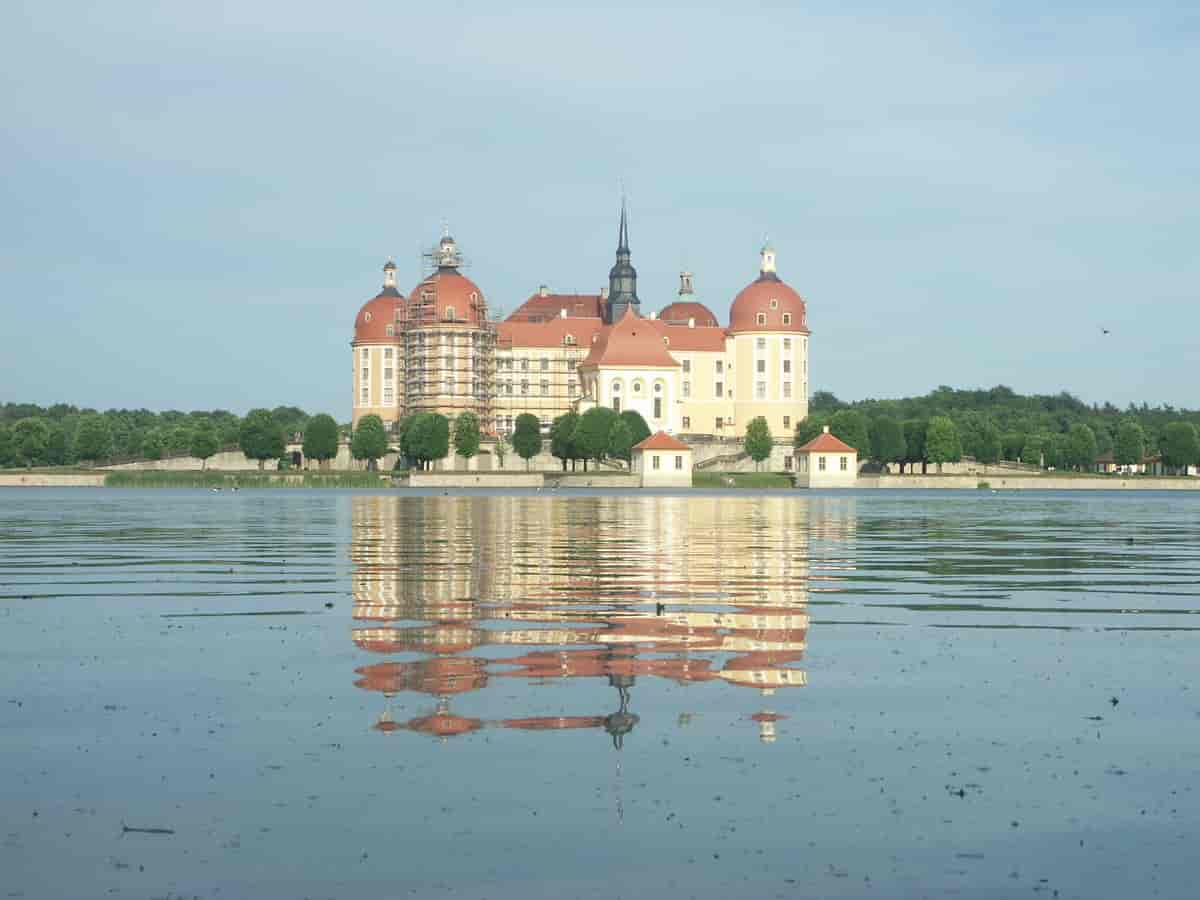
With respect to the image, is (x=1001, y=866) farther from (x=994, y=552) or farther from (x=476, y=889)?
(x=994, y=552)

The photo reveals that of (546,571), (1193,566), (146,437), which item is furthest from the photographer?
(146,437)

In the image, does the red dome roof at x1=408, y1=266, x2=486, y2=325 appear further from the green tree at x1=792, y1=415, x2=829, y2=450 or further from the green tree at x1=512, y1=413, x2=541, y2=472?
the green tree at x1=792, y1=415, x2=829, y2=450

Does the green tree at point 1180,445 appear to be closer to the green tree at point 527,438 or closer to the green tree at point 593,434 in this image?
the green tree at point 593,434

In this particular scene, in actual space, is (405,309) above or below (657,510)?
above

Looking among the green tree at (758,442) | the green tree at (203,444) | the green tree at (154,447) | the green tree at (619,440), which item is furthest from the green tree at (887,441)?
the green tree at (154,447)

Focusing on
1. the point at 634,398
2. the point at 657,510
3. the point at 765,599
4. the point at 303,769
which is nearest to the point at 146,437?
the point at 634,398

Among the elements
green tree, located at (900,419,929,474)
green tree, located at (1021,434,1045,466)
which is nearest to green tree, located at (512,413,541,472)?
green tree, located at (900,419,929,474)

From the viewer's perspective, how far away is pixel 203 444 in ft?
430

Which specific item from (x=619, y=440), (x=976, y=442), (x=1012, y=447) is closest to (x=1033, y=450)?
(x=1012, y=447)

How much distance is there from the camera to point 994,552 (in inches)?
1358

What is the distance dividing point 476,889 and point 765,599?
45.3 ft

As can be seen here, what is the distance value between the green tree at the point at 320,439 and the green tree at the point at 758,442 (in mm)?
36074

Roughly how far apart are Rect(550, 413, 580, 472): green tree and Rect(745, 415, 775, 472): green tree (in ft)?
52.4

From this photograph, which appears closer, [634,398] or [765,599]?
[765,599]
